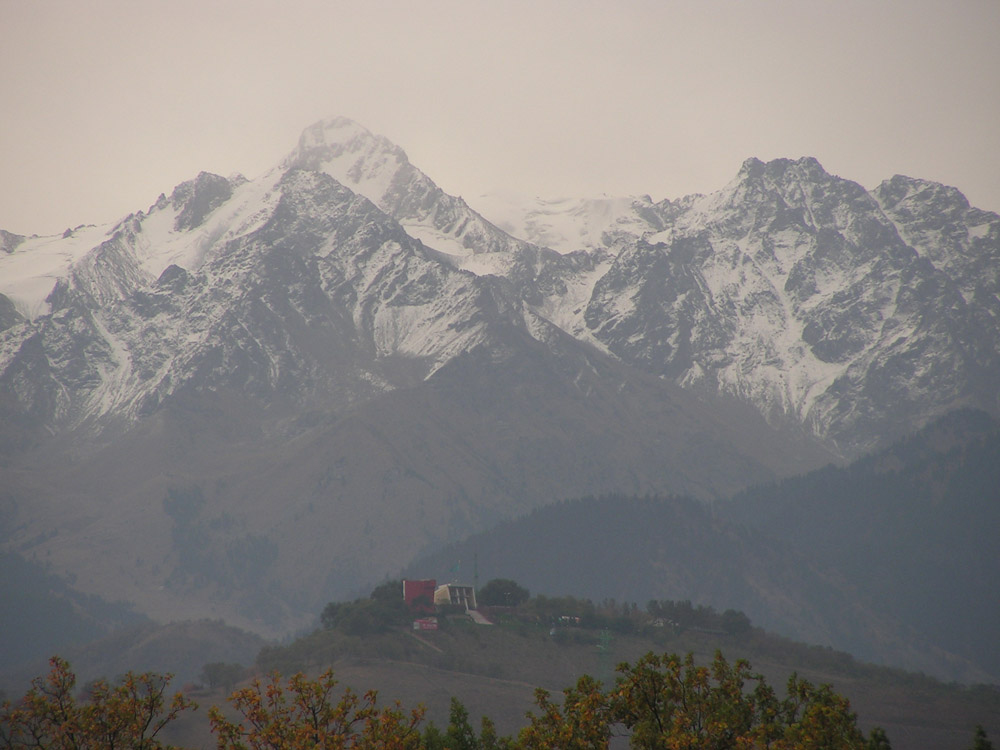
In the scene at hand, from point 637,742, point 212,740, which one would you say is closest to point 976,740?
point 637,742

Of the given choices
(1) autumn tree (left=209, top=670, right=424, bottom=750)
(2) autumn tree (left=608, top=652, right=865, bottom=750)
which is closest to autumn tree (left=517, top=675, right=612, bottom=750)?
(2) autumn tree (left=608, top=652, right=865, bottom=750)

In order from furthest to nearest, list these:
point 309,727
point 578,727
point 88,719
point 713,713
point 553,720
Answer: point 713,713
point 553,720
point 578,727
point 309,727
point 88,719

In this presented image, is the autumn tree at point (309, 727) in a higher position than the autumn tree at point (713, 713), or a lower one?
lower

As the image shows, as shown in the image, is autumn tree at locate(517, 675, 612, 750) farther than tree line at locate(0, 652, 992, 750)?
Yes

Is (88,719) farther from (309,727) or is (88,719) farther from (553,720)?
→ (553,720)

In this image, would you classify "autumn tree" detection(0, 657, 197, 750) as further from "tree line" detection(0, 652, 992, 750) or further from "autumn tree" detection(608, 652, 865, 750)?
"autumn tree" detection(608, 652, 865, 750)

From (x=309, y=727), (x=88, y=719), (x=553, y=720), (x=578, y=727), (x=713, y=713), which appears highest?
(x=713, y=713)

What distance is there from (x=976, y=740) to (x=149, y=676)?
1721 inches

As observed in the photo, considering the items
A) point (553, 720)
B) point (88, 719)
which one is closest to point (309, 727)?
point (88, 719)

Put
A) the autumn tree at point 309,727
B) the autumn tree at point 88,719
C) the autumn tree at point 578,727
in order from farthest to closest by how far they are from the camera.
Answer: the autumn tree at point 578,727 → the autumn tree at point 309,727 → the autumn tree at point 88,719

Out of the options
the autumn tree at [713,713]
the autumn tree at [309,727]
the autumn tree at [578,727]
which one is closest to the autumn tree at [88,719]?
the autumn tree at [309,727]

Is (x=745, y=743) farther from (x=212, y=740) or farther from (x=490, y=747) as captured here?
(x=212, y=740)

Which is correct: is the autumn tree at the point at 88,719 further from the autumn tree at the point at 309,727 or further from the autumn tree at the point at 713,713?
the autumn tree at the point at 713,713

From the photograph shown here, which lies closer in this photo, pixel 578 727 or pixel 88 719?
pixel 88 719
